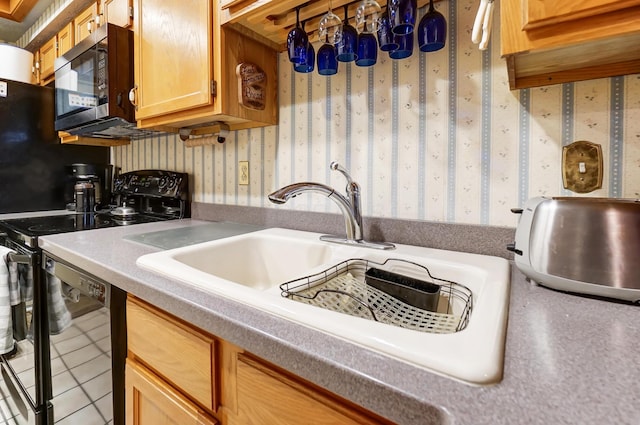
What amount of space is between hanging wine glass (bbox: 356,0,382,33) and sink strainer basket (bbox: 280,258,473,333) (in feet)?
2.14

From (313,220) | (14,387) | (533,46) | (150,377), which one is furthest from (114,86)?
(533,46)

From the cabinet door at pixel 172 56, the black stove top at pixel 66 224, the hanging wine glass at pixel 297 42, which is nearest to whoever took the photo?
the hanging wine glass at pixel 297 42

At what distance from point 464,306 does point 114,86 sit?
162cm

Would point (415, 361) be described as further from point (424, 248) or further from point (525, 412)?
point (424, 248)

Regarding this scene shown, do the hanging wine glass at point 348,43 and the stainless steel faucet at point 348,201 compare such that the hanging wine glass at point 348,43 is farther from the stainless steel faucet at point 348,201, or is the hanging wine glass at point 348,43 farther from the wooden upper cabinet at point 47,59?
the wooden upper cabinet at point 47,59

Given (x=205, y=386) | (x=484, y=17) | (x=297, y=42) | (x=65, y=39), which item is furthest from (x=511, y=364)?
(x=65, y=39)

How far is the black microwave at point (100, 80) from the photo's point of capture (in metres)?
1.38

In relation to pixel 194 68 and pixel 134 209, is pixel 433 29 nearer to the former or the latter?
pixel 194 68

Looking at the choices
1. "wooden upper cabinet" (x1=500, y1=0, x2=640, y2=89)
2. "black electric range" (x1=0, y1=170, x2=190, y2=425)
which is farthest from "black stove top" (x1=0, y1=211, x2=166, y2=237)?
"wooden upper cabinet" (x1=500, y1=0, x2=640, y2=89)

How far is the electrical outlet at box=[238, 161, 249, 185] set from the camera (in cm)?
143

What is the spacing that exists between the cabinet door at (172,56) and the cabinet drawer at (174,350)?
757 mm

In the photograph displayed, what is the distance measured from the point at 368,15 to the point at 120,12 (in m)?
1.28

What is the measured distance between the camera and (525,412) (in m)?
0.28

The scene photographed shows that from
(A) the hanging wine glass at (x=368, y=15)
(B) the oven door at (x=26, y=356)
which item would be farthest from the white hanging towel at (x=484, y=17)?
(B) the oven door at (x=26, y=356)
